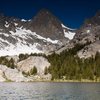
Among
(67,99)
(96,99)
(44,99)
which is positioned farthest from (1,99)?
(96,99)

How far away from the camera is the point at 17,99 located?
3046 inches

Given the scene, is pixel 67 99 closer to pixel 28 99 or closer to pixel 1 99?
pixel 28 99

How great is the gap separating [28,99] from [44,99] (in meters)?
3.76

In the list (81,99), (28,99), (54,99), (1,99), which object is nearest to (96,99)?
(81,99)

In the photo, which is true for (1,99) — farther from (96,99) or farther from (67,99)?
(96,99)

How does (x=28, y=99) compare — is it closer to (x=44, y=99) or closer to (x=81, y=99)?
(x=44, y=99)

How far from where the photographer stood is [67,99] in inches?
3068

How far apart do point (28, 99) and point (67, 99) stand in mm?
9185

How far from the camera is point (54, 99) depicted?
77875mm

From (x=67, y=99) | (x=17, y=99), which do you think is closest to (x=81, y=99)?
(x=67, y=99)

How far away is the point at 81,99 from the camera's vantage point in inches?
3056

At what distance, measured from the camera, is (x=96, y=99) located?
7644 centimetres

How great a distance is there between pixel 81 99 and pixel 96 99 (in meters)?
3.56

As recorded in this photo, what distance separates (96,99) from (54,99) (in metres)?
9.80
